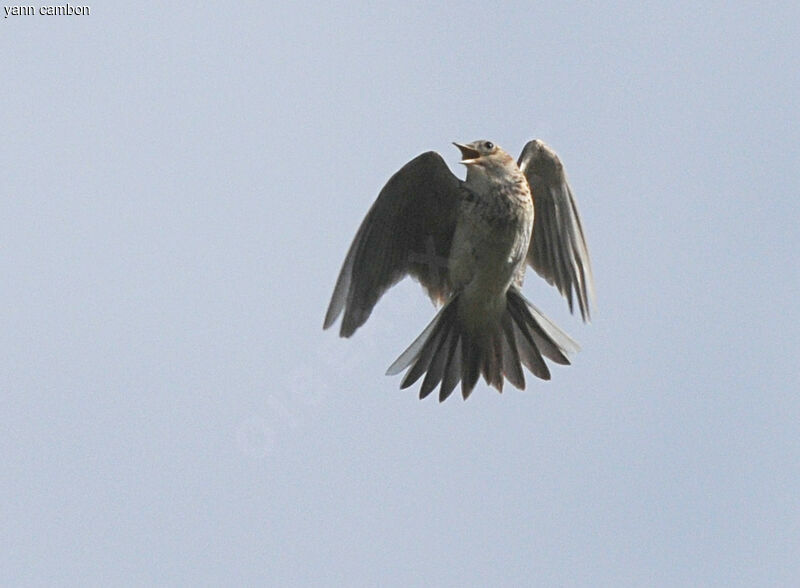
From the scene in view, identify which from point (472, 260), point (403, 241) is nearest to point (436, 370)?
point (472, 260)

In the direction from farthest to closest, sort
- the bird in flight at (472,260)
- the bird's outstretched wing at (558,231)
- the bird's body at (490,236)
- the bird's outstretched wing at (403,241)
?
the bird's outstretched wing at (558,231), the bird's outstretched wing at (403,241), the bird in flight at (472,260), the bird's body at (490,236)

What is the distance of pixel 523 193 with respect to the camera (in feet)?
42.9

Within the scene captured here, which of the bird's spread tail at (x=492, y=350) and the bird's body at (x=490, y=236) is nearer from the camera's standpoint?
the bird's body at (x=490, y=236)

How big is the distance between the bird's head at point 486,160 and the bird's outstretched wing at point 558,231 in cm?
41

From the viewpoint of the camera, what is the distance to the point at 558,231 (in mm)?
13953

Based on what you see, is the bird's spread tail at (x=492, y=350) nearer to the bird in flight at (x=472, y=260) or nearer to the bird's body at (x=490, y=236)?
the bird in flight at (x=472, y=260)

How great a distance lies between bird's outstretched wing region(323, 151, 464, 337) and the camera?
1331 cm

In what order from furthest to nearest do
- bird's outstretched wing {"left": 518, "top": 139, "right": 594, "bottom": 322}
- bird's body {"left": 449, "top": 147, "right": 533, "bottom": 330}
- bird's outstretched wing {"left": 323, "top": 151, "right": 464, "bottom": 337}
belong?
1. bird's outstretched wing {"left": 518, "top": 139, "right": 594, "bottom": 322}
2. bird's outstretched wing {"left": 323, "top": 151, "right": 464, "bottom": 337}
3. bird's body {"left": 449, "top": 147, "right": 533, "bottom": 330}

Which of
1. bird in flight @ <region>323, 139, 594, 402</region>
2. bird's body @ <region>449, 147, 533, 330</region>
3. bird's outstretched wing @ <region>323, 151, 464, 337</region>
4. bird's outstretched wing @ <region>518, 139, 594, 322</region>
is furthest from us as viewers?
bird's outstretched wing @ <region>518, 139, 594, 322</region>

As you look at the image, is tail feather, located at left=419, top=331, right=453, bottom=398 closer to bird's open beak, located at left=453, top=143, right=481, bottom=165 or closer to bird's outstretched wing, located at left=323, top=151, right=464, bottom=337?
bird's outstretched wing, located at left=323, top=151, right=464, bottom=337

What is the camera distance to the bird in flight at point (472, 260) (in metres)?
13.1

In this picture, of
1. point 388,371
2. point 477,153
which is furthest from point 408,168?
point 388,371

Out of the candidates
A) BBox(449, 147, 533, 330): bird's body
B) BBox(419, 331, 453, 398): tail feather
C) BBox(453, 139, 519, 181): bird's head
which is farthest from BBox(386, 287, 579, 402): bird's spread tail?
BBox(453, 139, 519, 181): bird's head

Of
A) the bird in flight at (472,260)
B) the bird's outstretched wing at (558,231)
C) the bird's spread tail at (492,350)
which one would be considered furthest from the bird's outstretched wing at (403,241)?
the bird's outstretched wing at (558,231)
